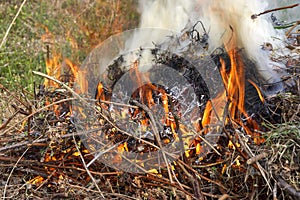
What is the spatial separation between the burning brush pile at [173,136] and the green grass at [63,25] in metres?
2.62

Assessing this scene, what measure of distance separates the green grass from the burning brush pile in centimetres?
262

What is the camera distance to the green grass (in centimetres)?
492

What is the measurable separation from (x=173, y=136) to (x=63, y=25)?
369 cm

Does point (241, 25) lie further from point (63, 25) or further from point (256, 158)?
point (63, 25)

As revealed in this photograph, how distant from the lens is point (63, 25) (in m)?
5.35

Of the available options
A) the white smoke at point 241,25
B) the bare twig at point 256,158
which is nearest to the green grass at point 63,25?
the white smoke at point 241,25

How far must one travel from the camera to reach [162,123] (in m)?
2.09

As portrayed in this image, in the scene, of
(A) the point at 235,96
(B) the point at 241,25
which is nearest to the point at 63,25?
(B) the point at 241,25

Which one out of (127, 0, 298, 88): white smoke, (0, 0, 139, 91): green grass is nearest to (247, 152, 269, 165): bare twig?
(127, 0, 298, 88): white smoke

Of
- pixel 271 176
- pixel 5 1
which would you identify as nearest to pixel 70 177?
pixel 271 176

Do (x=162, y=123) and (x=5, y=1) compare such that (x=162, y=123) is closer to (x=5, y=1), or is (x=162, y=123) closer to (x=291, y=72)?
(x=291, y=72)

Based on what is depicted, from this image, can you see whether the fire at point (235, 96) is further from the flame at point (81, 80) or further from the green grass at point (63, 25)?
the green grass at point (63, 25)

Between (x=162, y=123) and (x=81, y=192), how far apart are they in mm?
523

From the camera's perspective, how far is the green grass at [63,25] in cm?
492
